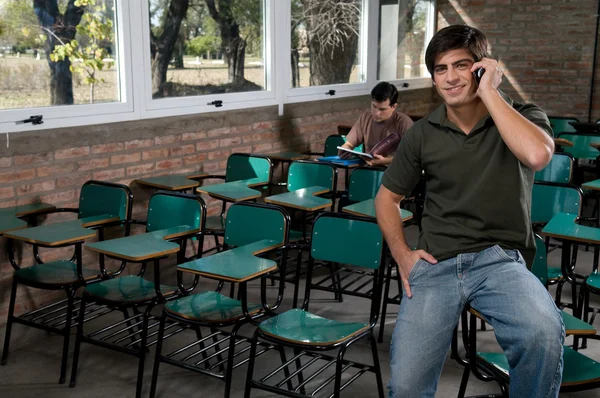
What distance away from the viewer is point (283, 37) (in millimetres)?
5992

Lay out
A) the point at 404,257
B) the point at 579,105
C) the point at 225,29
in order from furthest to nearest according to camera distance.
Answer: the point at 579,105 < the point at 225,29 < the point at 404,257

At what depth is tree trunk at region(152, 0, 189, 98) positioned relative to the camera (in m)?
4.93

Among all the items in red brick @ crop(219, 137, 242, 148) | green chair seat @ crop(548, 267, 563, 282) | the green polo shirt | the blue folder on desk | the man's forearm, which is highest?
the man's forearm

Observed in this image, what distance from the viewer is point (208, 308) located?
10.1 ft

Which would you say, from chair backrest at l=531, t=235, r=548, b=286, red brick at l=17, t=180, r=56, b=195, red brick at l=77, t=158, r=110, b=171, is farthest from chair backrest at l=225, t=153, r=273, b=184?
chair backrest at l=531, t=235, r=548, b=286

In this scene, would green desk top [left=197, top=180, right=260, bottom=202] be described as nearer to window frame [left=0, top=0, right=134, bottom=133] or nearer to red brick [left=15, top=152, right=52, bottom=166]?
window frame [left=0, top=0, right=134, bottom=133]

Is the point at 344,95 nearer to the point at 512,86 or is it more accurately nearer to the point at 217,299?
the point at 512,86

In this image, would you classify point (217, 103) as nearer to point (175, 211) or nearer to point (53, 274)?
point (175, 211)

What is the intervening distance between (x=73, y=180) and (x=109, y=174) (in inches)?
11.2

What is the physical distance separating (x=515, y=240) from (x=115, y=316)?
118 inches

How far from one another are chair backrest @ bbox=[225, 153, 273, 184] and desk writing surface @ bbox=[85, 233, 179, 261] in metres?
1.71

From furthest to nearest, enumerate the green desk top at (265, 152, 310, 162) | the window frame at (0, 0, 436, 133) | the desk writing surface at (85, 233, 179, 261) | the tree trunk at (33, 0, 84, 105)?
the green desk top at (265, 152, 310, 162)
the window frame at (0, 0, 436, 133)
the tree trunk at (33, 0, 84, 105)
the desk writing surface at (85, 233, 179, 261)

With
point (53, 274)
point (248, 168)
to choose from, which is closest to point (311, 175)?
point (248, 168)

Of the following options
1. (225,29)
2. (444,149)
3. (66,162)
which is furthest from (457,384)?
(225,29)
